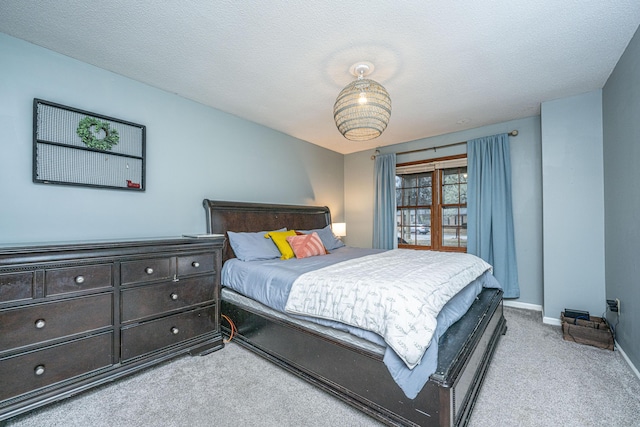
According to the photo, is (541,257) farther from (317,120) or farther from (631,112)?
(317,120)

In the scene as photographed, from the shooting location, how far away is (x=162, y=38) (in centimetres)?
209

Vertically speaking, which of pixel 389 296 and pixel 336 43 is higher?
pixel 336 43

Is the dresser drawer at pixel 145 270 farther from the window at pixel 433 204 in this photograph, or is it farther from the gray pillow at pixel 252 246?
the window at pixel 433 204

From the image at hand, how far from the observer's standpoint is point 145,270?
87.4 inches

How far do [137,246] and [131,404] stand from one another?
41.6 inches

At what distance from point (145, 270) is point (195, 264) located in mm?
399

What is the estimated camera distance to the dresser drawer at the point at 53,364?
1667 millimetres

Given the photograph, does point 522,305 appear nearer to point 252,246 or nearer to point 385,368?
point 385,368

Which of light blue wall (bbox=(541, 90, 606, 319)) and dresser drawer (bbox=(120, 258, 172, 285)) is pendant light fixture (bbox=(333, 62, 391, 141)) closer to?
dresser drawer (bbox=(120, 258, 172, 285))

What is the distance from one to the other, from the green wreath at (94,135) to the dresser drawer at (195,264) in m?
1.23

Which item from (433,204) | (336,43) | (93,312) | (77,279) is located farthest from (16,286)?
(433,204)

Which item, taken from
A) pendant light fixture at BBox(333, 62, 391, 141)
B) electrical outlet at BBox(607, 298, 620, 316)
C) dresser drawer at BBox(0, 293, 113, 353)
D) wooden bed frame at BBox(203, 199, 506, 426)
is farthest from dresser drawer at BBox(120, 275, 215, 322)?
electrical outlet at BBox(607, 298, 620, 316)

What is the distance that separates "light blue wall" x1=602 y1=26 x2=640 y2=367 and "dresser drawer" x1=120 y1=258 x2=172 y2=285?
144 inches

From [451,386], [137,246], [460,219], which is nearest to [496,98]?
[460,219]
